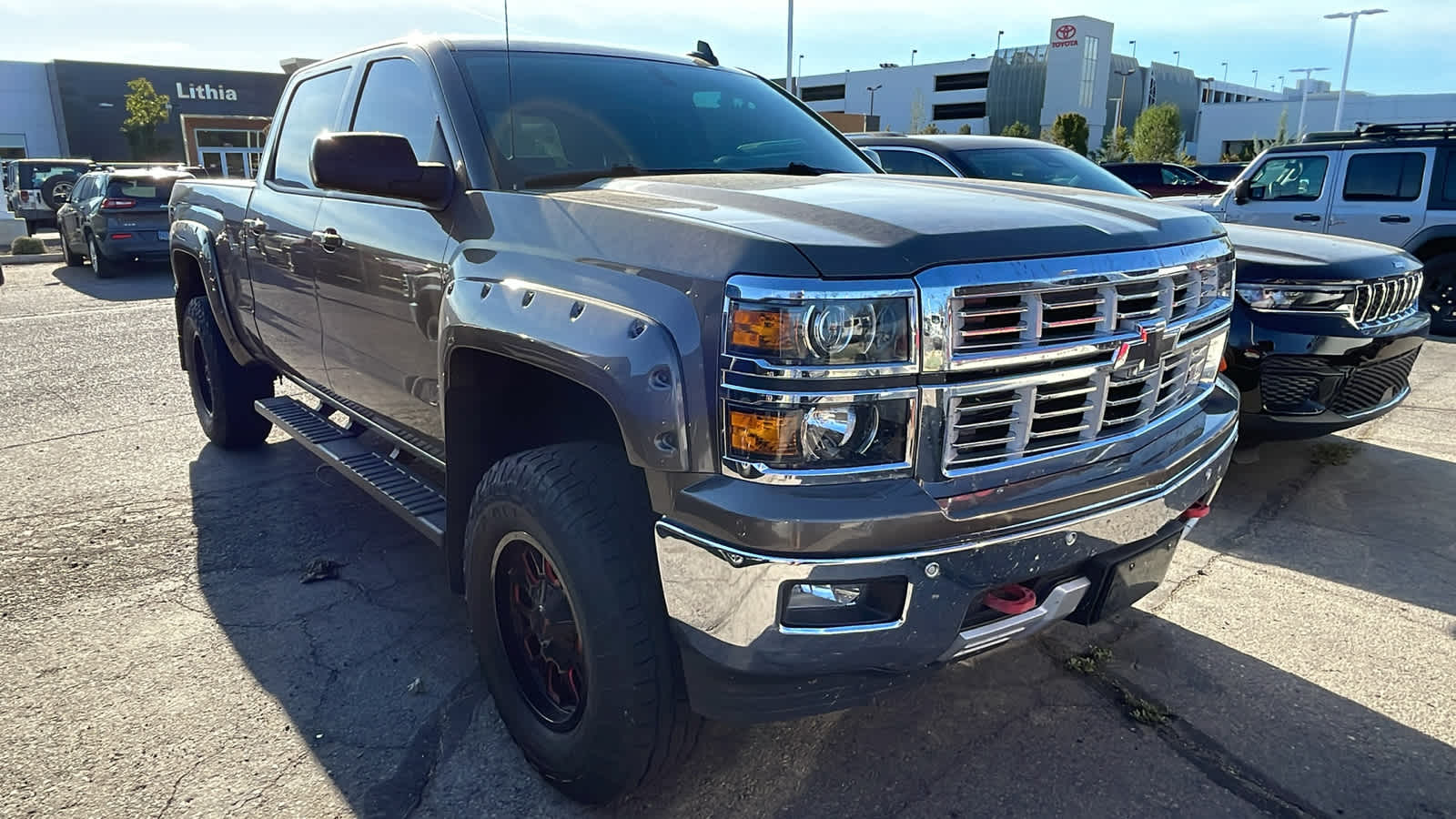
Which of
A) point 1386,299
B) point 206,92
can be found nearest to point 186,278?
point 1386,299

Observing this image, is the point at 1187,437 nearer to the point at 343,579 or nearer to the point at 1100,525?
the point at 1100,525

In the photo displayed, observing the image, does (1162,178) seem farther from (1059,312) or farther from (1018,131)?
(1018,131)

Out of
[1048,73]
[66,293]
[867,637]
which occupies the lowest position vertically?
[66,293]

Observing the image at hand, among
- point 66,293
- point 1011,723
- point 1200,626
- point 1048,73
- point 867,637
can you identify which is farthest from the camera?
point 1048,73

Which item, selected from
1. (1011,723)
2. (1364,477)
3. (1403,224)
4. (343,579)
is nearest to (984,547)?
(1011,723)

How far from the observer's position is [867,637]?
1.94m

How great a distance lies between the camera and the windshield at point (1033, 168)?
675 cm

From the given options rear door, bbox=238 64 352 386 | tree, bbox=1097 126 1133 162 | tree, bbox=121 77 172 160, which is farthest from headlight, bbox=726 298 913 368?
tree, bbox=1097 126 1133 162

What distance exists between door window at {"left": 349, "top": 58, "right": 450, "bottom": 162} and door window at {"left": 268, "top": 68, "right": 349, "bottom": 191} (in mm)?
320

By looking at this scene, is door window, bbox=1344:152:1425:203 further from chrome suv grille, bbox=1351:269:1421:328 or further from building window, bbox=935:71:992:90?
building window, bbox=935:71:992:90

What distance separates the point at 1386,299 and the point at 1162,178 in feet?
42.2

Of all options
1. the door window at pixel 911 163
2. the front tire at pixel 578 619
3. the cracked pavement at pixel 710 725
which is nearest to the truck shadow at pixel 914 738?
the cracked pavement at pixel 710 725

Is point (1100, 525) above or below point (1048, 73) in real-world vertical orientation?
below

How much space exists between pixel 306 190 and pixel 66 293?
11406mm
